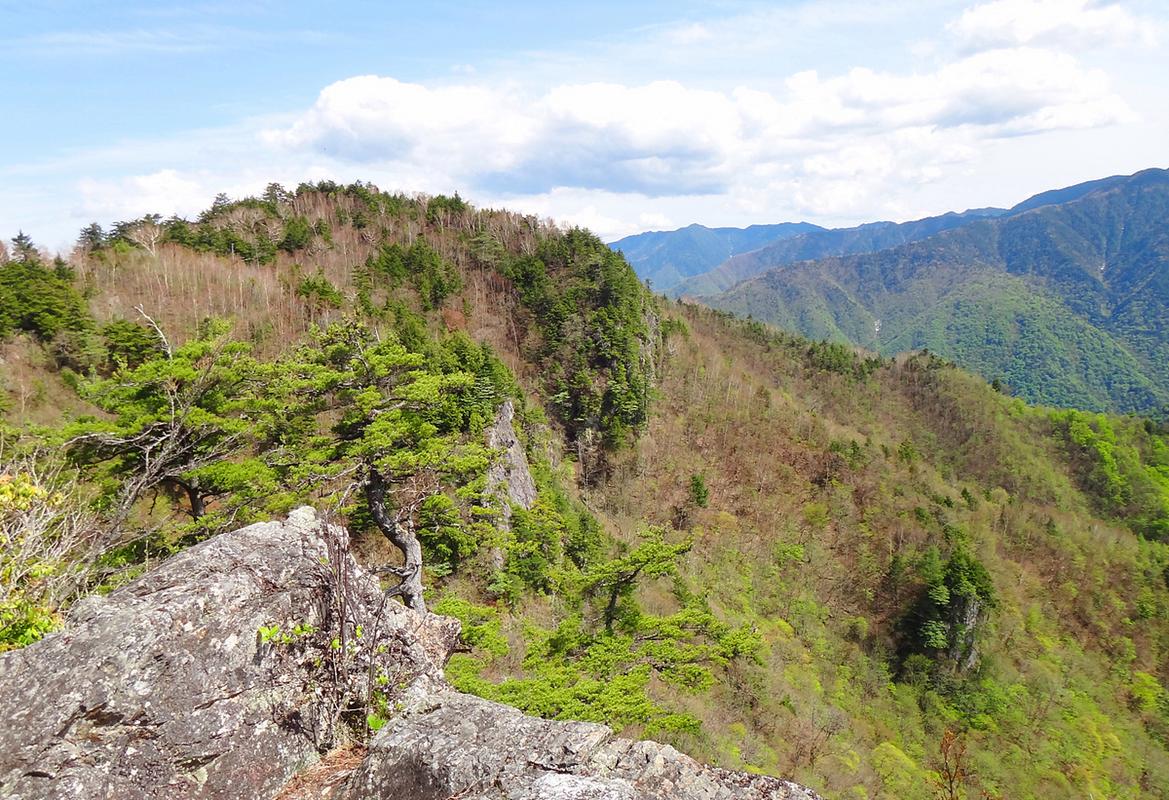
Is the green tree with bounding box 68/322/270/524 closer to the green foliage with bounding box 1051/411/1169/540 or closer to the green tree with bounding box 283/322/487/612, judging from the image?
the green tree with bounding box 283/322/487/612

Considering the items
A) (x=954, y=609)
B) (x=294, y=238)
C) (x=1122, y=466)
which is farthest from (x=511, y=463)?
(x=1122, y=466)

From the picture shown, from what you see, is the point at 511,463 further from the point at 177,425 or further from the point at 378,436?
the point at 177,425

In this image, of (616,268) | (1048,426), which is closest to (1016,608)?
(616,268)

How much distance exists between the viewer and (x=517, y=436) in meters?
35.9

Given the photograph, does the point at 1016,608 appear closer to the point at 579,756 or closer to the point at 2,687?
the point at 579,756

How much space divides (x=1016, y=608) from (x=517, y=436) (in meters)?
43.9

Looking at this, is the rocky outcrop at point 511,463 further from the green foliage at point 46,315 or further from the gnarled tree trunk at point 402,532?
the green foliage at point 46,315

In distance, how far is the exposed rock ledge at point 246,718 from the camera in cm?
493

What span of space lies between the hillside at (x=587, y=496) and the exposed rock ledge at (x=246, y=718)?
46 centimetres

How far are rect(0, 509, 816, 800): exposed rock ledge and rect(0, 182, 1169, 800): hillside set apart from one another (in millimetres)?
458

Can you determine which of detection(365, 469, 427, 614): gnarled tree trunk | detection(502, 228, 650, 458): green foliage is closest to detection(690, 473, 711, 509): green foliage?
detection(502, 228, 650, 458): green foliage

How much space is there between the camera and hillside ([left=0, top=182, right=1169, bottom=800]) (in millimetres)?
13594

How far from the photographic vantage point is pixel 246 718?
18.7ft

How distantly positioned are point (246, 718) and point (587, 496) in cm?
3828
